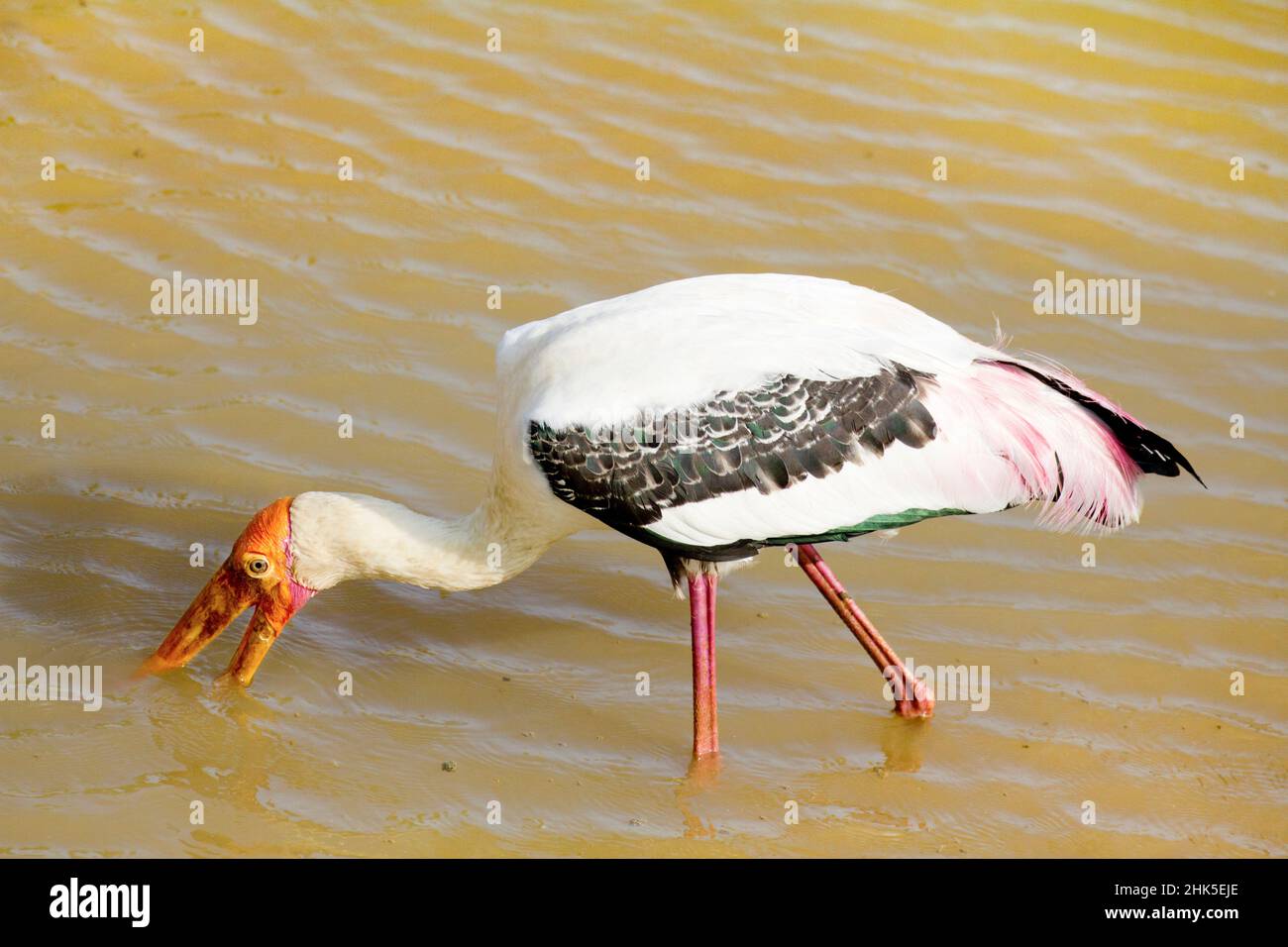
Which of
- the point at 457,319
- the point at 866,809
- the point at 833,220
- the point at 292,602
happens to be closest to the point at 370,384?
the point at 457,319

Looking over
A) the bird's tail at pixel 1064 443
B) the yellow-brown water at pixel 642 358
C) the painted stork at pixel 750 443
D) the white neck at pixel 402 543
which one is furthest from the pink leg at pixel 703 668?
the bird's tail at pixel 1064 443

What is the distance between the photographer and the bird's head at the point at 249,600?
4938 millimetres

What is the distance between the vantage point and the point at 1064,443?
4730mm

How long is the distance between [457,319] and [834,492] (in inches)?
102

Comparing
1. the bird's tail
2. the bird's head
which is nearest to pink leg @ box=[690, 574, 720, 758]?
the bird's tail

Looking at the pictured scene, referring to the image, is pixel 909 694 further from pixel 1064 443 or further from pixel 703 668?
pixel 1064 443

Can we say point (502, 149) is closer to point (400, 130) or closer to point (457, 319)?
point (400, 130)

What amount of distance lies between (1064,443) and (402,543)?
2003 millimetres

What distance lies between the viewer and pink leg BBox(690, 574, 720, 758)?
485cm

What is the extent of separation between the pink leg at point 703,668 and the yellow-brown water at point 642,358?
121mm

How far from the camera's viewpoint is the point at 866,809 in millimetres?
4770

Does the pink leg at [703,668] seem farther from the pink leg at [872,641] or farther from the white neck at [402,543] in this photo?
the white neck at [402,543]

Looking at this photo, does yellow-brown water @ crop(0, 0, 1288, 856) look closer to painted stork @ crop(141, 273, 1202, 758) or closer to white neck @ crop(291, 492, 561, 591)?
painted stork @ crop(141, 273, 1202, 758)

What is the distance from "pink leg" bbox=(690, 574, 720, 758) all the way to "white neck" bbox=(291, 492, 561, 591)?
531 mm
